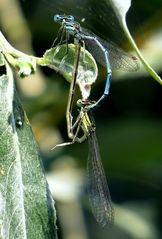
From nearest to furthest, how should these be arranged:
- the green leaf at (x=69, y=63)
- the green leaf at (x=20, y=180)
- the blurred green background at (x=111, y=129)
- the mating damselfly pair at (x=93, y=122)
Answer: the green leaf at (x=20, y=180)
the green leaf at (x=69, y=63)
the mating damselfly pair at (x=93, y=122)
the blurred green background at (x=111, y=129)

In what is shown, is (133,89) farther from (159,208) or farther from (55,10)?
(55,10)

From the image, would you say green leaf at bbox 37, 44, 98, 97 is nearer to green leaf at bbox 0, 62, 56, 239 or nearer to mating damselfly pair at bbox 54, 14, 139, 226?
green leaf at bbox 0, 62, 56, 239

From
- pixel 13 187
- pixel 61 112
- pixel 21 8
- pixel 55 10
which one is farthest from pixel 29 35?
pixel 13 187

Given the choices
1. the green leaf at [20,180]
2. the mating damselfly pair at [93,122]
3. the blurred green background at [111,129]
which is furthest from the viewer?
the blurred green background at [111,129]

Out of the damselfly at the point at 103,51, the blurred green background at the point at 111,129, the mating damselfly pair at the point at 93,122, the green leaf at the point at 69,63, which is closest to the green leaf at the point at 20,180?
the green leaf at the point at 69,63

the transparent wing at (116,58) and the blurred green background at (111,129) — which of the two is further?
the blurred green background at (111,129)

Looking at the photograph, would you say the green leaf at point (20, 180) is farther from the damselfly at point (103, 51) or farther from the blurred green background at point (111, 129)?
the blurred green background at point (111, 129)

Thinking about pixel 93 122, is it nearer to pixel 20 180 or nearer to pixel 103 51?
pixel 103 51
